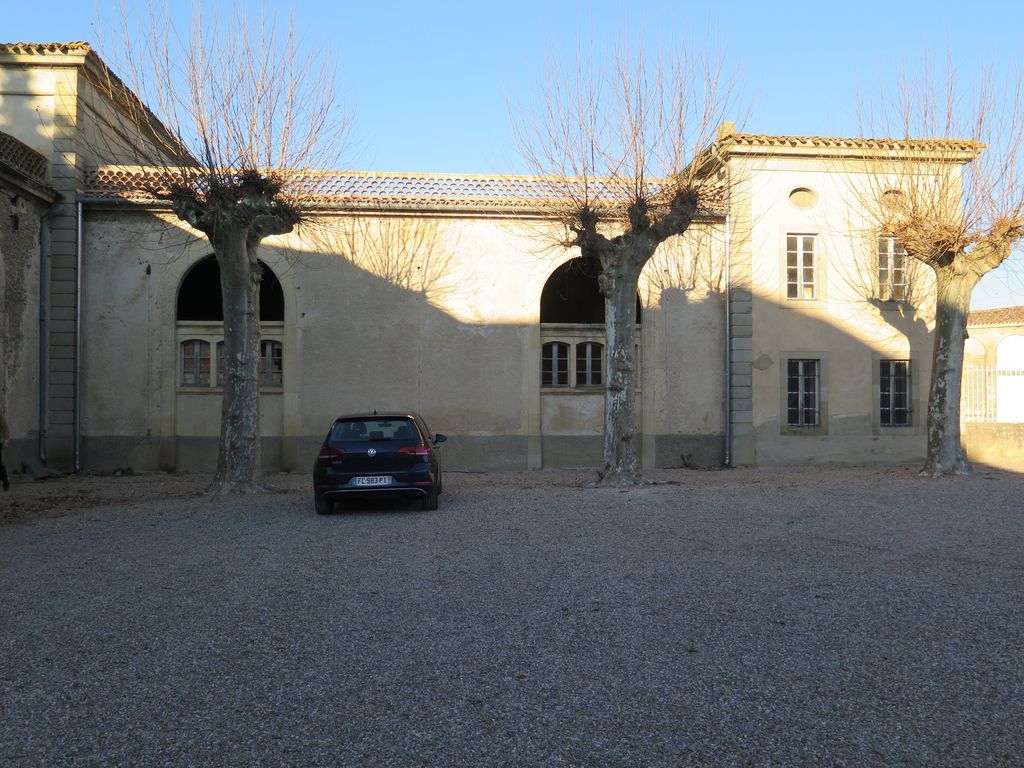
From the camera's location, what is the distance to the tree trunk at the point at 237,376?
12812mm

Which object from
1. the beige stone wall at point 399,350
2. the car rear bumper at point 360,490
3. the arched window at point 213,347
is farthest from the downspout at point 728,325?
the arched window at point 213,347

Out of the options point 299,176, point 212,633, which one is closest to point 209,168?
point 299,176

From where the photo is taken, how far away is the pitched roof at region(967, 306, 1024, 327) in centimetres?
3170

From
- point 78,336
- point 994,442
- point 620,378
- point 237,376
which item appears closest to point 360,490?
point 237,376

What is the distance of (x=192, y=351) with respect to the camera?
17422 mm

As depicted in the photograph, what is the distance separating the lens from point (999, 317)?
33781mm

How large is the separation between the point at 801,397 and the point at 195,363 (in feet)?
44.4

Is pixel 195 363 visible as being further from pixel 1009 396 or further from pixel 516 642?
pixel 1009 396

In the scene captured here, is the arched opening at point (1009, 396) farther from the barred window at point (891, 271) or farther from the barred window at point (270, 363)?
the barred window at point (270, 363)

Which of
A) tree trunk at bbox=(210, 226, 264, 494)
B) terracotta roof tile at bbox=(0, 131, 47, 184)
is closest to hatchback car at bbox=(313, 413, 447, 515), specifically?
tree trunk at bbox=(210, 226, 264, 494)

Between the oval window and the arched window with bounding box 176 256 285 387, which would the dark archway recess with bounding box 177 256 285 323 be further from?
the oval window

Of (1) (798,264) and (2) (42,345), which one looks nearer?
(2) (42,345)

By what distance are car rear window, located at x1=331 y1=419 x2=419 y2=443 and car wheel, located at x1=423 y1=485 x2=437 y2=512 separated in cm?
77

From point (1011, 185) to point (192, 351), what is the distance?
53.8ft
